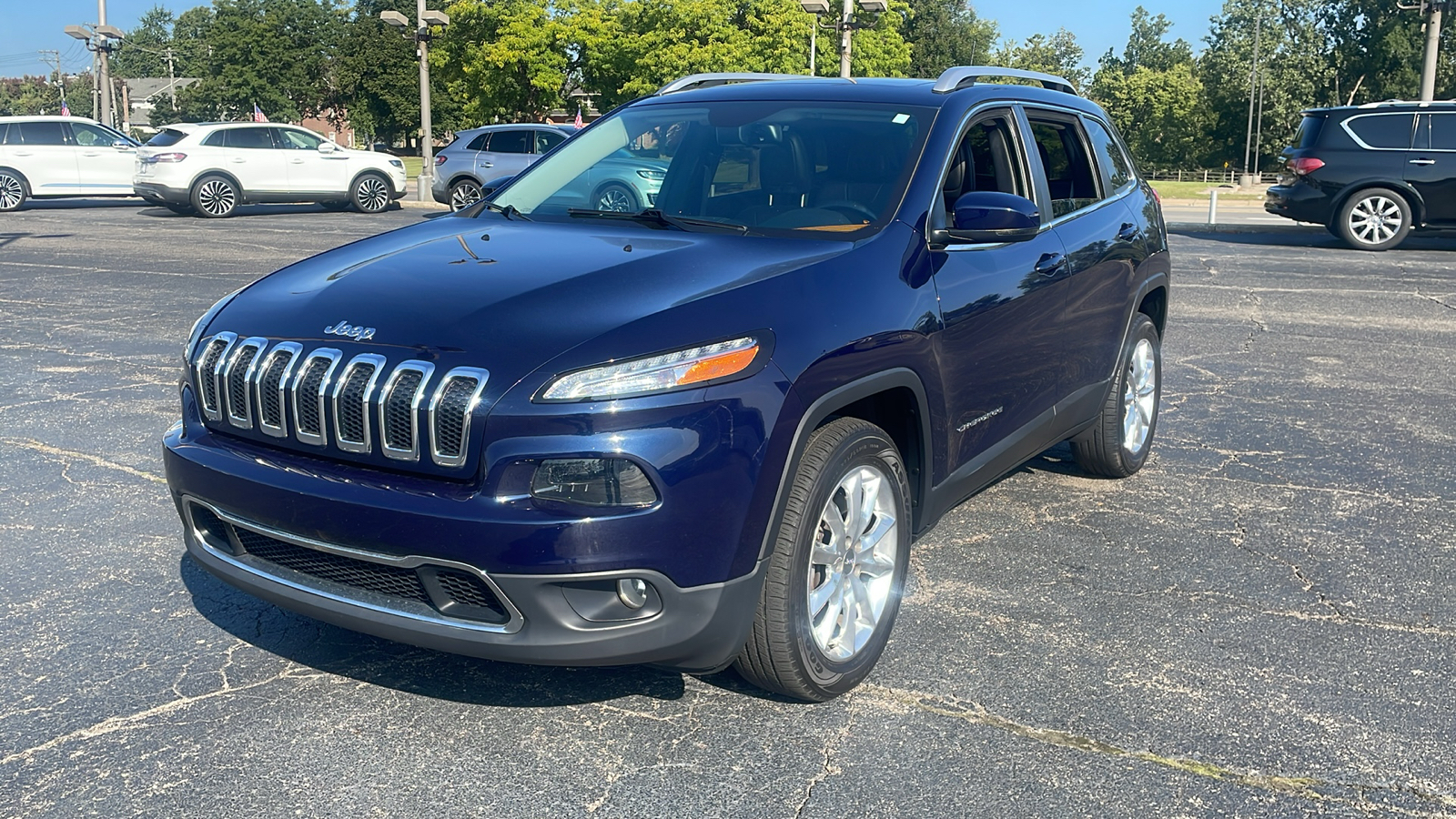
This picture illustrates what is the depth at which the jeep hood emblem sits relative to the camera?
3045 mm

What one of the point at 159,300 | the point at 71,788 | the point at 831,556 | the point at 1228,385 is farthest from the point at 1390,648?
the point at 159,300

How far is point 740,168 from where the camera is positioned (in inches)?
170

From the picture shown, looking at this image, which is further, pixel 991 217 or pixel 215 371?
pixel 991 217

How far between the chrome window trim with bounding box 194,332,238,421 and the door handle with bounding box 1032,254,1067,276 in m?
2.68

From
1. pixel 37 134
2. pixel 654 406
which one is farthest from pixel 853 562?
pixel 37 134

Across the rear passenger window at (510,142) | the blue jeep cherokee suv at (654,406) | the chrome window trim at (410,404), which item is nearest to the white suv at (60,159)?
the rear passenger window at (510,142)

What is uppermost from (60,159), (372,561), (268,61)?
(268,61)

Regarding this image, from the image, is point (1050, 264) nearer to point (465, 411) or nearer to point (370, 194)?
point (465, 411)

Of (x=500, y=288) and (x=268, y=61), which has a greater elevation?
(x=268, y=61)

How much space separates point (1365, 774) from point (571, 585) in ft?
6.57

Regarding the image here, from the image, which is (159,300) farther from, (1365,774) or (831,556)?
(1365,774)

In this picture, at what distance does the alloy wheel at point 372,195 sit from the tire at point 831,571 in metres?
21.6

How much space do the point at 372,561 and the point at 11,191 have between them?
80.1 feet

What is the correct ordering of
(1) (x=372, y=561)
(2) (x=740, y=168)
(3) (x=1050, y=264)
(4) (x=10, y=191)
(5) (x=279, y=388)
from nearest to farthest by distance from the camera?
(1) (x=372, y=561)
(5) (x=279, y=388)
(2) (x=740, y=168)
(3) (x=1050, y=264)
(4) (x=10, y=191)
